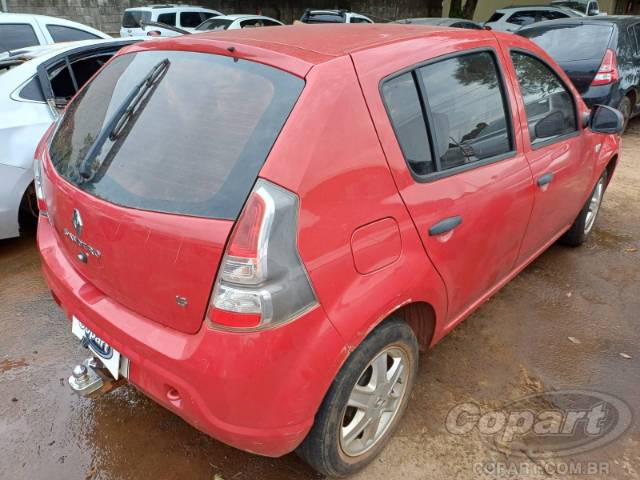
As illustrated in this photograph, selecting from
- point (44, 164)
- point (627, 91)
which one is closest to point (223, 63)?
point (44, 164)

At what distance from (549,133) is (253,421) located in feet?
7.22

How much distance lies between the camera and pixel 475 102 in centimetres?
221

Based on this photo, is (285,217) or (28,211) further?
(28,211)

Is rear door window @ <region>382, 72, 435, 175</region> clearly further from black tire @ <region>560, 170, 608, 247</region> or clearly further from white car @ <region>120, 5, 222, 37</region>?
white car @ <region>120, 5, 222, 37</region>

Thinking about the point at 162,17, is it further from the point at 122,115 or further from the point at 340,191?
the point at 340,191

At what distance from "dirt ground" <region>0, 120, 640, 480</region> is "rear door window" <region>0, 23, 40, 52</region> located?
3.50 metres

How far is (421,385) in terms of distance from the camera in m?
2.47

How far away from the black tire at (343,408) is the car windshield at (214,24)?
501 inches

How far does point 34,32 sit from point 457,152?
20.0 feet

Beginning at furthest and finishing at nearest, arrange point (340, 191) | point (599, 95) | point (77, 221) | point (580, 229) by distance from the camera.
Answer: point (599, 95)
point (580, 229)
point (77, 221)
point (340, 191)

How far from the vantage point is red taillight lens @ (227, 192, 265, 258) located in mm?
1382

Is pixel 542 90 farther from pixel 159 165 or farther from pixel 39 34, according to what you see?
pixel 39 34

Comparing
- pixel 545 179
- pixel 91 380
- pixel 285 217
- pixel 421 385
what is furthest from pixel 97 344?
pixel 545 179
